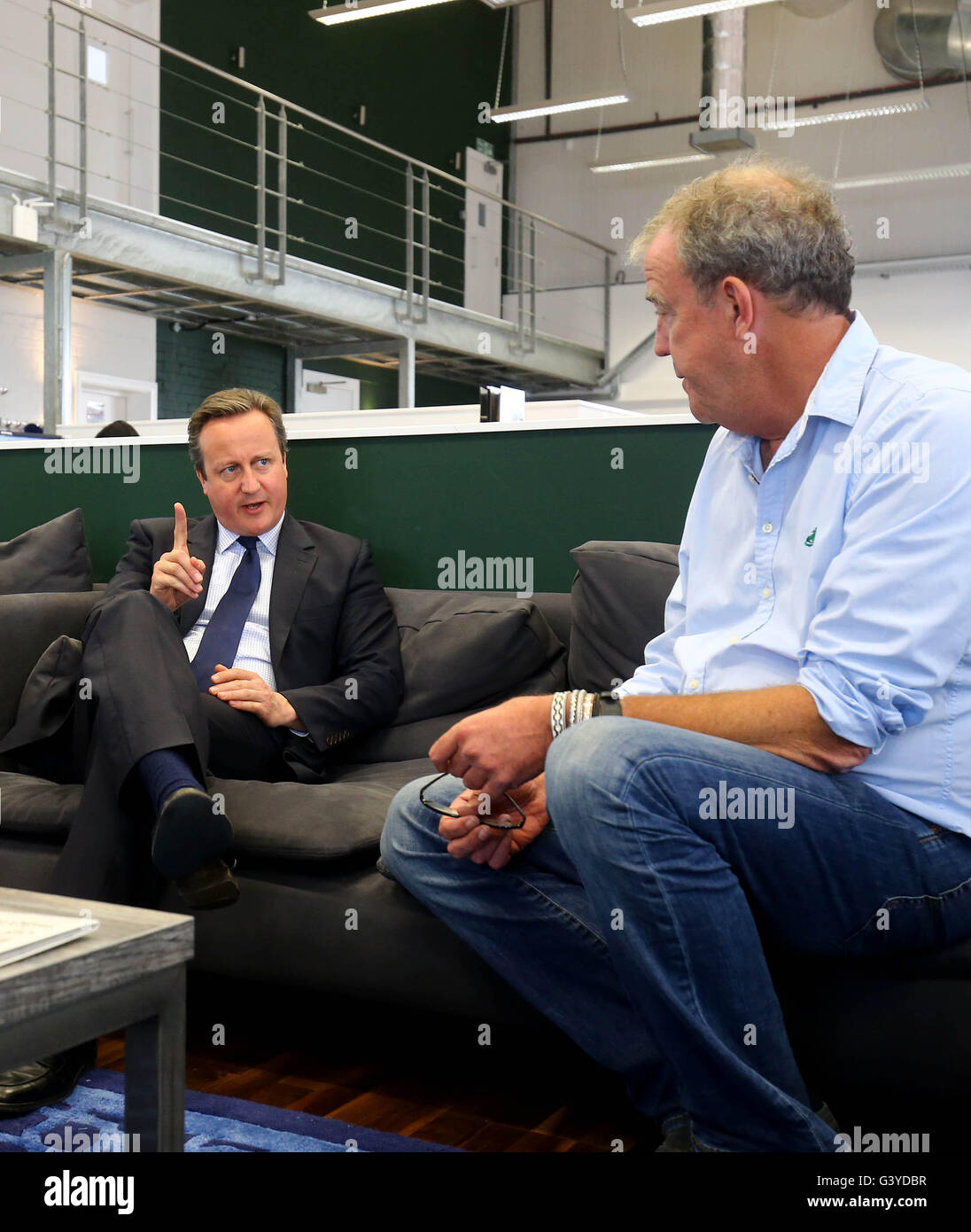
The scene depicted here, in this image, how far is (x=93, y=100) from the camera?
27.7 feet

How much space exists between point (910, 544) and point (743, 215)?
0.43 m

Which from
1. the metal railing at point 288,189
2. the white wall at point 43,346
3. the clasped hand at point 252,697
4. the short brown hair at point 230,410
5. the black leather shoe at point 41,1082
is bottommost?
the black leather shoe at point 41,1082

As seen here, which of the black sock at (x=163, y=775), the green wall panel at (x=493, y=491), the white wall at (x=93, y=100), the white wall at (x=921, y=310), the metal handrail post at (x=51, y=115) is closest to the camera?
the black sock at (x=163, y=775)

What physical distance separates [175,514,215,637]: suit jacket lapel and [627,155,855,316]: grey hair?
1.38 m

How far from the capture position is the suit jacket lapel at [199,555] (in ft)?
8.05

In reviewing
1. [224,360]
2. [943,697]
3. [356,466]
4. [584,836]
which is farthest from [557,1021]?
[224,360]

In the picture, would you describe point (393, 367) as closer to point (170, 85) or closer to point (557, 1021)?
point (170, 85)

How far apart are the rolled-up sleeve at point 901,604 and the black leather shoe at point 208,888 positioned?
886mm

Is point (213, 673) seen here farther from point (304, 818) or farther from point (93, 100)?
point (93, 100)

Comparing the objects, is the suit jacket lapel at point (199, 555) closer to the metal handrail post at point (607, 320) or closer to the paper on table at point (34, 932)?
the paper on table at point (34, 932)

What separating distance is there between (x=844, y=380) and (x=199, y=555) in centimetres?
153

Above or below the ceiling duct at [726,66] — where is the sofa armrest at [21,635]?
below

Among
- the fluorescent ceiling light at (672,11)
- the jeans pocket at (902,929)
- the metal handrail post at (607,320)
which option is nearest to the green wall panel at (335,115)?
the metal handrail post at (607,320)

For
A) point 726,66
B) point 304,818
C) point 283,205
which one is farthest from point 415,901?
point 726,66
